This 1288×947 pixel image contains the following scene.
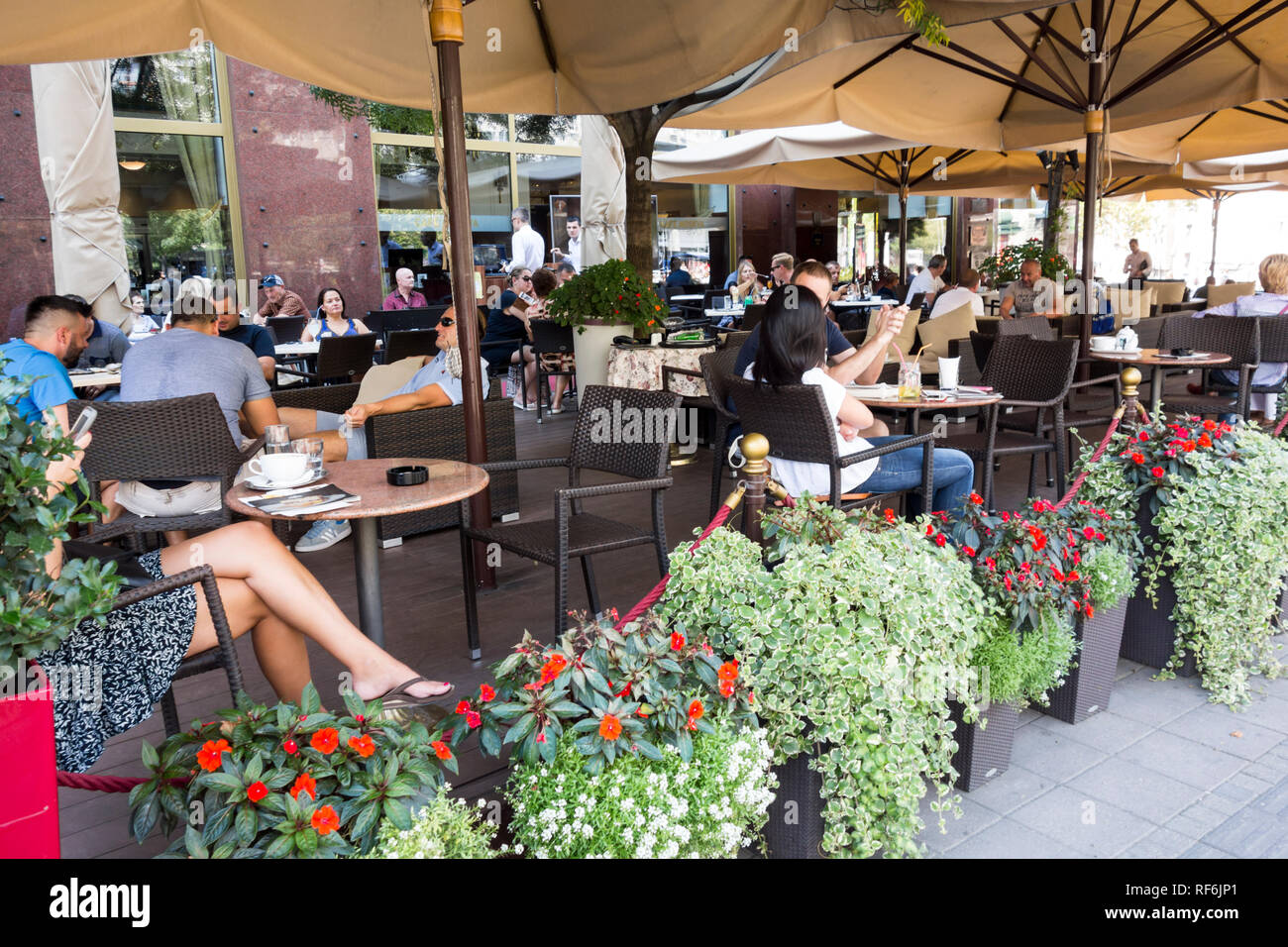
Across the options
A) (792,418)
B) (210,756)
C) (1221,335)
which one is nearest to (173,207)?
(792,418)

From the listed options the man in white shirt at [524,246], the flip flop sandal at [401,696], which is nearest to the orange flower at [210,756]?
the flip flop sandal at [401,696]

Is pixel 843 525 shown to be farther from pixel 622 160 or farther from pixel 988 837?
pixel 622 160

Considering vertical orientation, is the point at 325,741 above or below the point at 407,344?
below

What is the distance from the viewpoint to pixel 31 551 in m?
1.45

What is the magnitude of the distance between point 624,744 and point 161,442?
2.38 meters

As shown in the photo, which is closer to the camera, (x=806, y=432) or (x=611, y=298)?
(x=806, y=432)

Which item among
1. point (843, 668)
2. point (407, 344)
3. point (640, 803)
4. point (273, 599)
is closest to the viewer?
point (640, 803)

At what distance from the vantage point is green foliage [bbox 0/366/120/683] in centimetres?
140

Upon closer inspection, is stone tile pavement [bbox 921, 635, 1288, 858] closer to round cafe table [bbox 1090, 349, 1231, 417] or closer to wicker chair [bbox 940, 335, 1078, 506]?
wicker chair [bbox 940, 335, 1078, 506]

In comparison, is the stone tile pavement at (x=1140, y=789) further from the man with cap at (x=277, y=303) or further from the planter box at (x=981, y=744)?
the man with cap at (x=277, y=303)

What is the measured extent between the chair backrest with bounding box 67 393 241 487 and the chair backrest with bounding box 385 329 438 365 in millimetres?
3518

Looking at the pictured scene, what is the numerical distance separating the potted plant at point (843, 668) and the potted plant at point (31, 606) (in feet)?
3.86

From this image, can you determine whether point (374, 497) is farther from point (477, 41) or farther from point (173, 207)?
point (173, 207)

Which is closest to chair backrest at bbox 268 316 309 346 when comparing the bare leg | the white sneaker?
the white sneaker
